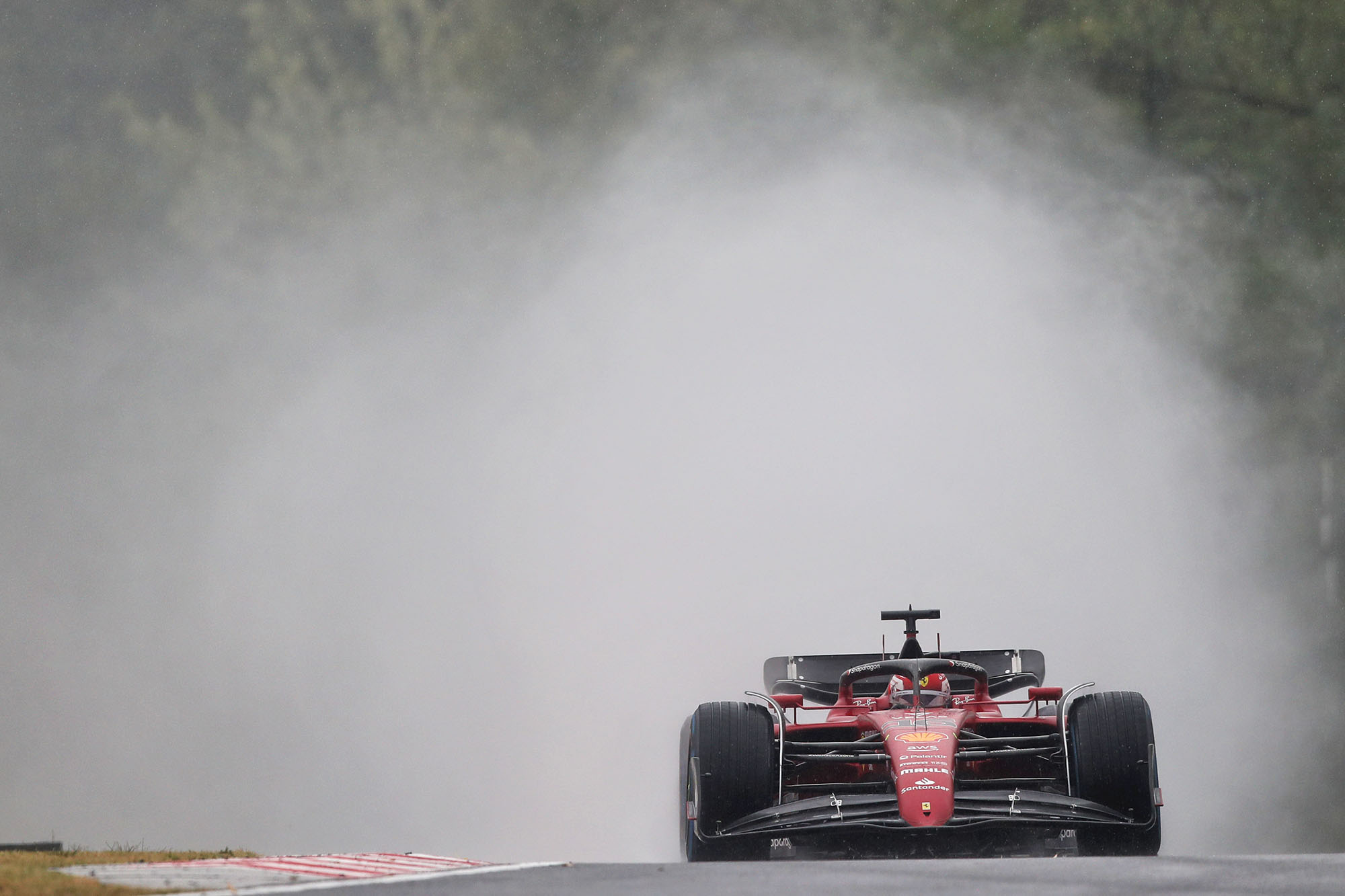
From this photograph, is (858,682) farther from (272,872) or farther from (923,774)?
(272,872)

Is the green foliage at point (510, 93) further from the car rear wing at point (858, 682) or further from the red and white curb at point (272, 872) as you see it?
the red and white curb at point (272, 872)

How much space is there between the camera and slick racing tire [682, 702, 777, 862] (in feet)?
24.5

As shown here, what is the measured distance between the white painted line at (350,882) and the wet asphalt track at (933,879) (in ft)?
0.34

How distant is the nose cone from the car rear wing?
2.66 m

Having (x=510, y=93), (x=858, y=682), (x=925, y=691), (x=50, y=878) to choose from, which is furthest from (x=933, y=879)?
(x=510, y=93)

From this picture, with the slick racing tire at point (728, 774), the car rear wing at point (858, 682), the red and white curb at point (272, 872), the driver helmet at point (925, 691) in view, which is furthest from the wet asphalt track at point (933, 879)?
the car rear wing at point (858, 682)

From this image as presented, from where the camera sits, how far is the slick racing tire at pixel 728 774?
7465mm

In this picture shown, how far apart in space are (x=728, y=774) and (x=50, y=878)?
11.2 feet

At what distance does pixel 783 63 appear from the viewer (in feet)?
74.4

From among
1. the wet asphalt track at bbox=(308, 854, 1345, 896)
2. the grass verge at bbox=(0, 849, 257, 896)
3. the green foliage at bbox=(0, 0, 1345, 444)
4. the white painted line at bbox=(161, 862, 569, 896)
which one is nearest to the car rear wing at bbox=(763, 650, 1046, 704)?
the wet asphalt track at bbox=(308, 854, 1345, 896)

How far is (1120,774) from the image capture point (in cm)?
743

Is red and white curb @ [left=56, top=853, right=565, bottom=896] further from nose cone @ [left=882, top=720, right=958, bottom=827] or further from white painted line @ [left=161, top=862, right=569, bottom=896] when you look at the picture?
nose cone @ [left=882, top=720, right=958, bottom=827]

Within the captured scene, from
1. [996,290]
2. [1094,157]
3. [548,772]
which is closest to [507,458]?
[548,772]

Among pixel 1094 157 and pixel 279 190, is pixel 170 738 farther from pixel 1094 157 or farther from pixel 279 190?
pixel 1094 157
